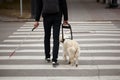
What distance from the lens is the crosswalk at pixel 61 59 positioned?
8078mm

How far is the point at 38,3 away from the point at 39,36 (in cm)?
536

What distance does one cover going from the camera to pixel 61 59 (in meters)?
9.54

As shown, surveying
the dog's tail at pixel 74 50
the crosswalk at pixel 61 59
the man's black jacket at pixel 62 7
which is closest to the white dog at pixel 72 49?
the dog's tail at pixel 74 50

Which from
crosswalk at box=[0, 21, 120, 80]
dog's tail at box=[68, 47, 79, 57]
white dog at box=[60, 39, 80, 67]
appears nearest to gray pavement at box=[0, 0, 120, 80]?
crosswalk at box=[0, 21, 120, 80]

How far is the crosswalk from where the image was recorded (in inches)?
318

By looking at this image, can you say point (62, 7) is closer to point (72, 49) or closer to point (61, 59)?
point (72, 49)

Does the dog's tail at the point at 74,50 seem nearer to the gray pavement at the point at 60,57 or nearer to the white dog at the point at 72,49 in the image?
the white dog at the point at 72,49

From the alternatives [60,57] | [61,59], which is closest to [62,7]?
[61,59]

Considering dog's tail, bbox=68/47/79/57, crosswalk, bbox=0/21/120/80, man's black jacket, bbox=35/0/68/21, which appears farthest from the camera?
man's black jacket, bbox=35/0/68/21

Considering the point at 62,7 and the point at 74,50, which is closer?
the point at 74,50

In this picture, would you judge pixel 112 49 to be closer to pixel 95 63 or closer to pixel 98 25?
pixel 95 63

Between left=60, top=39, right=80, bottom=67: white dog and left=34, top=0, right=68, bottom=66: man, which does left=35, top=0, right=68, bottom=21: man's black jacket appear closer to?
left=34, top=0, right=68, bottom=66: man

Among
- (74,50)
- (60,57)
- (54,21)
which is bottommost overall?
(60,57)

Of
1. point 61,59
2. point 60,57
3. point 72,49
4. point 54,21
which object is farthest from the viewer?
point 60,57
